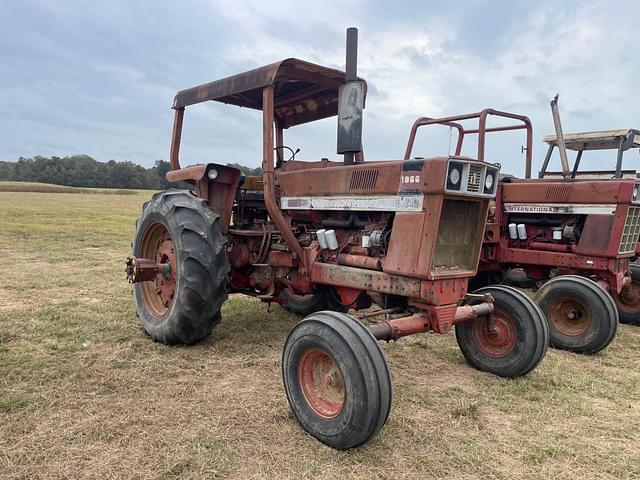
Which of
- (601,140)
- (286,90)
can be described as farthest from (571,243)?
(286,90)

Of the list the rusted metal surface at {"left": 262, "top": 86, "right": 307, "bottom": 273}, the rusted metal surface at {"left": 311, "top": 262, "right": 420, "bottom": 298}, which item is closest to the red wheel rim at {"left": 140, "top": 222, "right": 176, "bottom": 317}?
the rusted metal surface at {"left": 262, "top": 86, "right": 307, "bottom": 273}

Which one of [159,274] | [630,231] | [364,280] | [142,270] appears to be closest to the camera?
[364,280]

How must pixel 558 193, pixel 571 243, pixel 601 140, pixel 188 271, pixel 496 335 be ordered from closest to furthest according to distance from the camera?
pixel 496 335, pixel 188 271, pixel 571 243, pixel 558 193, pixel 601 140

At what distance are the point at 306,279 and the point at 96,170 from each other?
175 feet

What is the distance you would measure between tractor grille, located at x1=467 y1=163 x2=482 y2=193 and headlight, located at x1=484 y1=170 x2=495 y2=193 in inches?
3.1

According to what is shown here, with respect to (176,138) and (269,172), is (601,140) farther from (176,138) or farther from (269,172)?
(176,138)

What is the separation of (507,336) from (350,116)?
209cm

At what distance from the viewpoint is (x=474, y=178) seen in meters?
3.30

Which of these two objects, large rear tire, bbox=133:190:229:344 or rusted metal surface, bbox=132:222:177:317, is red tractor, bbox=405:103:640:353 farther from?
rusted metal surface, bbox=132:222:177:317

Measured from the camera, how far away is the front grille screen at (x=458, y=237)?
344 centimetres

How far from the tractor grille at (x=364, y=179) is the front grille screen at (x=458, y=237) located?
536mm

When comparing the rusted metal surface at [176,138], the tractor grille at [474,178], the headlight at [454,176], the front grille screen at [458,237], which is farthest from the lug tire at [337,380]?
the rusted metal surface at [176,138]

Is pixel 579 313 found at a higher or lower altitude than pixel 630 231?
lower

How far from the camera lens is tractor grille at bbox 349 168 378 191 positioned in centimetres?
361
